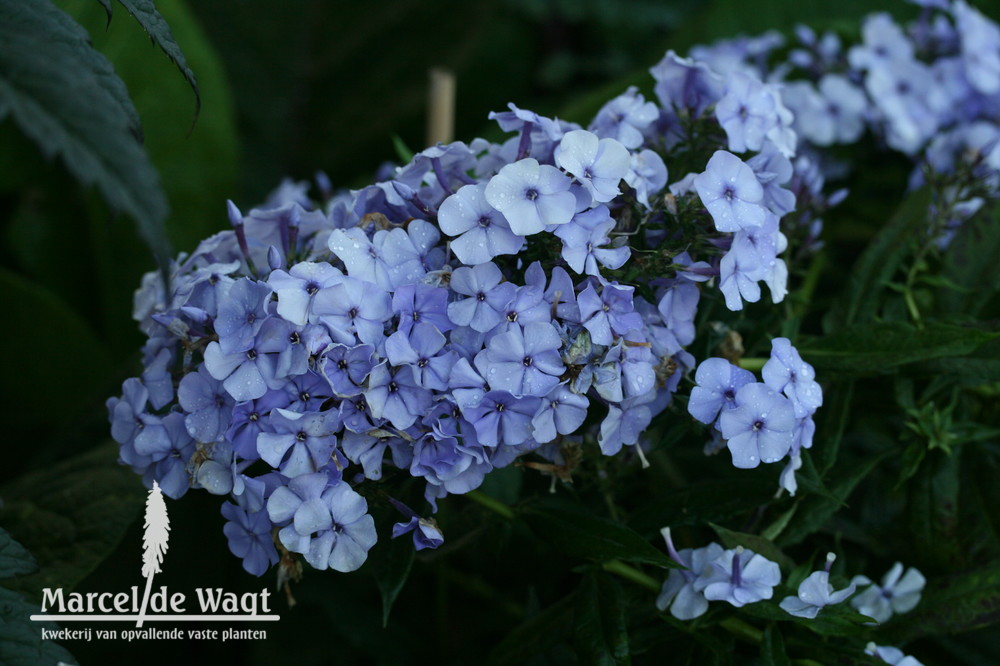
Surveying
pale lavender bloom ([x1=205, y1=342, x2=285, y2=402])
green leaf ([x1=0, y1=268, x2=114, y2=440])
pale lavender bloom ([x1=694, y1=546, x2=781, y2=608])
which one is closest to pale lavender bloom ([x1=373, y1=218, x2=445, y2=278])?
pale lavender bloom ([x1=205, y1=342, x2=285, y2=402])

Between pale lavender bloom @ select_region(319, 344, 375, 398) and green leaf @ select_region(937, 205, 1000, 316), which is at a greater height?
green leaf @ select_region(937, 205, 1000, 316)

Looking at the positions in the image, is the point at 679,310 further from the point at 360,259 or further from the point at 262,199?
the point at 262,199

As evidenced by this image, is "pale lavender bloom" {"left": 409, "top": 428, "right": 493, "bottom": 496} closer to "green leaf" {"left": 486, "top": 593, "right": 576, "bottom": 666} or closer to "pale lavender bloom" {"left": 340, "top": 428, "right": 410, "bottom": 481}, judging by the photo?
"pale lavender bloom" {"left": 340, "top": 428, "right": 410, "bottom": 481}

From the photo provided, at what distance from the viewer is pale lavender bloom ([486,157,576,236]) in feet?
1.98

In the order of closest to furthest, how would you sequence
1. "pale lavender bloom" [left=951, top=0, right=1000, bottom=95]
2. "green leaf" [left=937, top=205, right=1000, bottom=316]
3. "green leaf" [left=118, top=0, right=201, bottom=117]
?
"green leaf" [left=118, top=0, right=201, bottom=117]
"green leaf" [left=937, top=205, right=1000, bottom=316]
"pale lavender bloom" [left=951, top=0, right=1000, bottom=95]

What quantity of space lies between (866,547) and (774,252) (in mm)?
413

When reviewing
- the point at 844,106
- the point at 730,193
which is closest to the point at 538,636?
the point at 730,193

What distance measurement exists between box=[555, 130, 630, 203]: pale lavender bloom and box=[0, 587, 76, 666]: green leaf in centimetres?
48

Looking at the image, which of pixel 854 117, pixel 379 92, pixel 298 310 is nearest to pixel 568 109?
pixel 854 117

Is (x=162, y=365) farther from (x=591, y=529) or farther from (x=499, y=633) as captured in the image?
(x=499, y=633)

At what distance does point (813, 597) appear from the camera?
680 millimetres

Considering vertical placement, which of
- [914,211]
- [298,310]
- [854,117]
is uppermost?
[854,117]

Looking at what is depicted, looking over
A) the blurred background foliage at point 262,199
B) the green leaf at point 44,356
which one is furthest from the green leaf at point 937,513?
the green leaf at point 44,356

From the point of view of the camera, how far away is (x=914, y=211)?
0.91 metres
